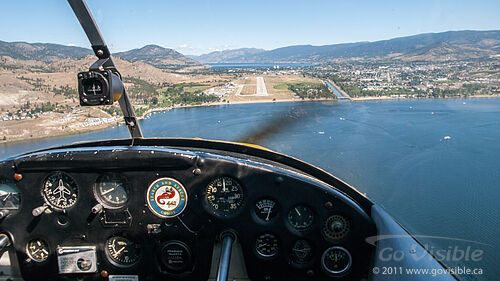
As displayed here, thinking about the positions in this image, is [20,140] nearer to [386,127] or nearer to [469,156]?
[469,156]

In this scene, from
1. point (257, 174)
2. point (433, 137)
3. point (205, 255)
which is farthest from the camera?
point (433, 137)

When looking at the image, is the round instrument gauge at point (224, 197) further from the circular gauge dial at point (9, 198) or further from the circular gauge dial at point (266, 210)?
the circular gauge dial at point (9, 198)

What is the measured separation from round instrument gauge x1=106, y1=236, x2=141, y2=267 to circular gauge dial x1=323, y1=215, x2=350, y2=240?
4.09 ft

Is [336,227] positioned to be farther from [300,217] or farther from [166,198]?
[166,198]

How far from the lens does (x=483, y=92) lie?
2564 cm

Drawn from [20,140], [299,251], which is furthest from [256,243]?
[20,140]

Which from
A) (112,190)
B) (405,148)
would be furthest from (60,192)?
(405,148)

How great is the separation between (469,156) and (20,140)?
17.1 meters

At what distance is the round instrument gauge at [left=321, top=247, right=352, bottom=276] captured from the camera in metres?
1.95

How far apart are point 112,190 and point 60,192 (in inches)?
13.4

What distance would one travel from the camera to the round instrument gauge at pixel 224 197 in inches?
76.3

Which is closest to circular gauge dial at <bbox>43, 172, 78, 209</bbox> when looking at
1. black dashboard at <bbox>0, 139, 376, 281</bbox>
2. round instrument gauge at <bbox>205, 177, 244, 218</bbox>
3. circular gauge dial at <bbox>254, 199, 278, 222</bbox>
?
black dashboard at <bbox>0, 139, 376, 281</bbox>

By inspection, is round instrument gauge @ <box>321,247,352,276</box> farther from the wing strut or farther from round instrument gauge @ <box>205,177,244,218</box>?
the wing strut

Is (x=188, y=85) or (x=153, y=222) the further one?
(x=188, y=85)
